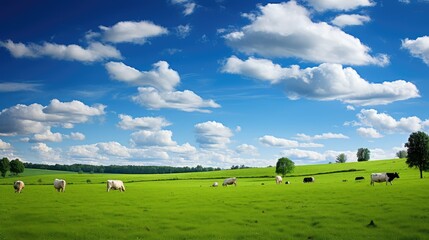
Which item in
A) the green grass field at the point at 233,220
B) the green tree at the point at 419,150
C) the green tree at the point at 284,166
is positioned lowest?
the green grass field at the point at 233,220

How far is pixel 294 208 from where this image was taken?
29.4 metres

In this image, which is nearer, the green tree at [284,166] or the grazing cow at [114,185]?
the grazing cow at [114,185]

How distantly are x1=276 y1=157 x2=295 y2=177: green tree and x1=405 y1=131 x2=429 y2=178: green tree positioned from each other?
39724mm

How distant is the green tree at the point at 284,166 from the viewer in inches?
4385

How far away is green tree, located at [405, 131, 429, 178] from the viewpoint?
73.7 m

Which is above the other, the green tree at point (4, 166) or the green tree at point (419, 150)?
the green tree at point (419, 150)

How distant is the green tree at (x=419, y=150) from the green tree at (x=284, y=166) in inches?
1564

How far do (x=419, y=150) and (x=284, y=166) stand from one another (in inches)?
1672

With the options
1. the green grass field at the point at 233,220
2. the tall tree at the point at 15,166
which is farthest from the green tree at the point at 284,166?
the tall tree at the point at 15,166

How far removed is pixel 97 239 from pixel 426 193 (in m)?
29.6

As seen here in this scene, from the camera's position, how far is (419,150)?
7438cm

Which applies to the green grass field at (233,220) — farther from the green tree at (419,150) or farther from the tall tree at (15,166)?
the tall tree at (15,166)

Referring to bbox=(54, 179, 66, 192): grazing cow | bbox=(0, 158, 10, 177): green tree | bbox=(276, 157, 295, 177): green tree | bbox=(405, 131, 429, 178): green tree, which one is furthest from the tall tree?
bbox=(405, 131, 429, 178): green tree

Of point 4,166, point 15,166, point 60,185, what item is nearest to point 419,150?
point 60,185
